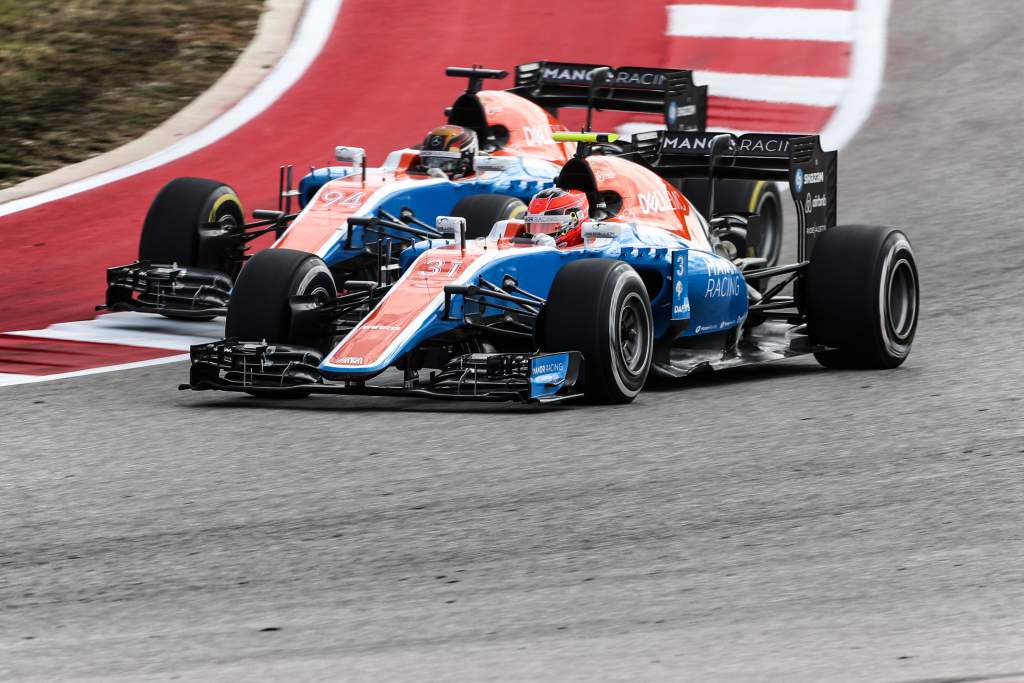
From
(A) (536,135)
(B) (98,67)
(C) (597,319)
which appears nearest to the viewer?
(C) (597,319)

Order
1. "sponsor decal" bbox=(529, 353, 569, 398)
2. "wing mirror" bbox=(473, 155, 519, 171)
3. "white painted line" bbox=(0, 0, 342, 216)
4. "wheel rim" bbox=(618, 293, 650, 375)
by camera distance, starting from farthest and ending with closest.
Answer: "white painted line" bbox=(0, 0, 342, 216) → "wing mirror" bbox=(473, 155, 519, 171) → "wheel rim" bbox=(618, 293, 650, 375) → "sponsor decal" bbox=(529, 353, 569, 398)

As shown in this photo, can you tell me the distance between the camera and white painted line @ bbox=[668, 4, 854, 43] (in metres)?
23.2

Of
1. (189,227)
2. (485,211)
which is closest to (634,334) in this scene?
(485,211)

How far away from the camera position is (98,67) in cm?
2130

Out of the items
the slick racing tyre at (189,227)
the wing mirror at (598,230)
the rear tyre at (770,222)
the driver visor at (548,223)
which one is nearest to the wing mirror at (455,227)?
the driver visor at (548,223)

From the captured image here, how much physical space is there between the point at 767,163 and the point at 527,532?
6070 millimetres

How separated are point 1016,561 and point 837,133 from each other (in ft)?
44.5

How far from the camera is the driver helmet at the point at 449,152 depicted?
1492 centimetres

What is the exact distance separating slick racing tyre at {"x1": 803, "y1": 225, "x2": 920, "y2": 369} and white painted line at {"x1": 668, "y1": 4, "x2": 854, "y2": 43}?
11658 millimetres

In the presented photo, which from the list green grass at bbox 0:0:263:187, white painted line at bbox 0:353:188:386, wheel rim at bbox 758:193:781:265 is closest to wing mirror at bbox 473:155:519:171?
wheel rim at bbox 758:193:781:265

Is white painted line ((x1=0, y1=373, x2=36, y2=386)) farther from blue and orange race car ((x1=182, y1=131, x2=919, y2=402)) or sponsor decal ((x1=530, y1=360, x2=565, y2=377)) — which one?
sponsor decal ((x1=530, y1=360, x2=565, y2=377))

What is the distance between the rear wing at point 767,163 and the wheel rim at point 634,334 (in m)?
2.27

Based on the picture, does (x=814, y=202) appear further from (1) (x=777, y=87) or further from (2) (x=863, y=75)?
(2) (x=863, y=75)

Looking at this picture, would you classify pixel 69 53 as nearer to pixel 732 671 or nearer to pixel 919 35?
pixel 919 35
